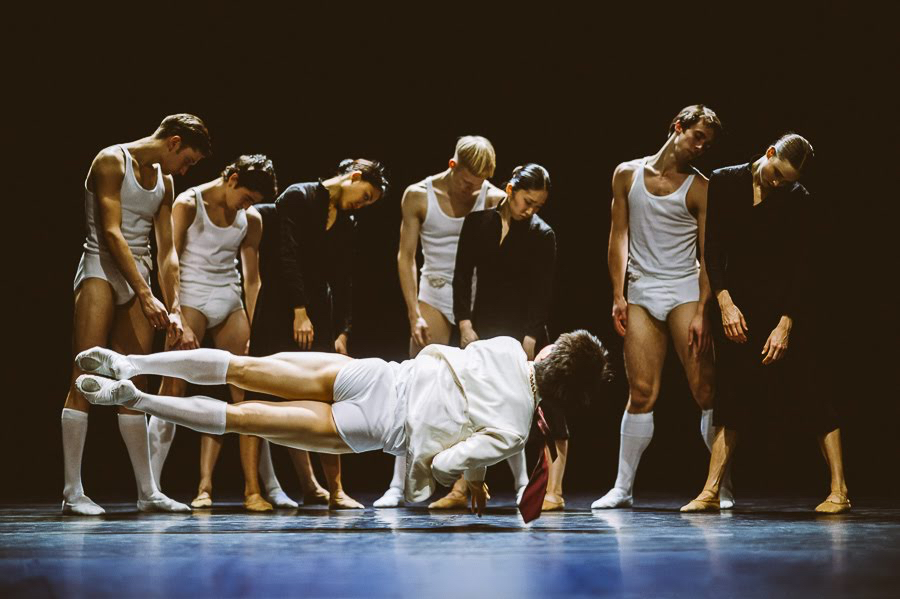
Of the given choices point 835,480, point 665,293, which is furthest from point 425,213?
point 835,480

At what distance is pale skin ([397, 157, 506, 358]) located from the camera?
406 centimetres

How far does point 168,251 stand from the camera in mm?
3695

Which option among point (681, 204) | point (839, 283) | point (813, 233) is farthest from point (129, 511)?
point (839, 283)

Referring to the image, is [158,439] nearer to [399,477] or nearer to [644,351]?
[399,477]

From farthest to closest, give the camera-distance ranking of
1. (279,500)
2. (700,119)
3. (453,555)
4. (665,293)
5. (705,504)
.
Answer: (279,500) → (665,293) → (700,119) → (705,504) → (453,555)

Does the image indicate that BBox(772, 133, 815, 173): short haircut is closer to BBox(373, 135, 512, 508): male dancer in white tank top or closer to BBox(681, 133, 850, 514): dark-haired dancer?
BBox(681, 133, 850, 514): dark-haired dancer

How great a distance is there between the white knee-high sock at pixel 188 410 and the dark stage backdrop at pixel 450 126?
7.48ft

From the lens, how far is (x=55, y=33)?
508cm

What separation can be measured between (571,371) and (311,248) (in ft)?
4.98

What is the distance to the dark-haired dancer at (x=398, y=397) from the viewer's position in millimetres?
2779

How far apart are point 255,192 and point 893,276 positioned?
3509 mm

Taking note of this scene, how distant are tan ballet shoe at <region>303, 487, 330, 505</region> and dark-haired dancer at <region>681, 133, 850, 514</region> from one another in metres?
1.49

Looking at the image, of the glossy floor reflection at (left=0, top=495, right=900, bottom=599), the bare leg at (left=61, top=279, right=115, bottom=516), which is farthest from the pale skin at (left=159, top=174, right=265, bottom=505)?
the glossy floor reflection at (left=0, top=495, right=900, bottom=599)

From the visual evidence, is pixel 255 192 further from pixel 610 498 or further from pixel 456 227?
pixel 610 498
